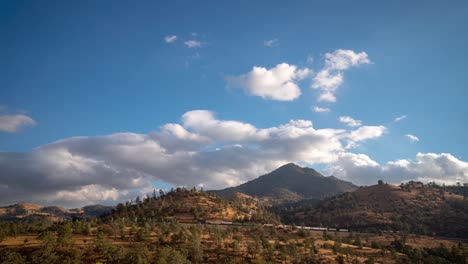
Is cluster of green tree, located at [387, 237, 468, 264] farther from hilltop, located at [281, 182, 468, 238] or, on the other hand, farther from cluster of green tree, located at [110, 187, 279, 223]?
cluster of green tree, located at [110, 187, 279, 223]

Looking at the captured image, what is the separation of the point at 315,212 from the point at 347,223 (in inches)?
1353

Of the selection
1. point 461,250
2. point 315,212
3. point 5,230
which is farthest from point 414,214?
point 5,230

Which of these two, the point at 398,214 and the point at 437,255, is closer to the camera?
the point at 437,255

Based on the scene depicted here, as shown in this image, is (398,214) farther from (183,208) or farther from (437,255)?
(183,208)

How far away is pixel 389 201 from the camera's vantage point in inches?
7254

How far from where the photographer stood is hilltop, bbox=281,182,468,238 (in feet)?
450

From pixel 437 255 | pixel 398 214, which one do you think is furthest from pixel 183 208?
pixel 398 214

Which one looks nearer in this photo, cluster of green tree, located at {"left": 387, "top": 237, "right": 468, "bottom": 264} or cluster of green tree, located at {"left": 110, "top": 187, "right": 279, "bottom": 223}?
cluster of green tree, located at {"left": 387, "top": 237, "right": 468, "bottom": 264}

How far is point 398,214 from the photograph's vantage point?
520 feet

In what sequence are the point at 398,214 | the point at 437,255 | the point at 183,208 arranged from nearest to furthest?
the point at 437,255 → the point at 183,208 → the point at 398,214

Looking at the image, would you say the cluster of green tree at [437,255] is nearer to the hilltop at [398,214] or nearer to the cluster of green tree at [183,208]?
the hilltop at [398,214]

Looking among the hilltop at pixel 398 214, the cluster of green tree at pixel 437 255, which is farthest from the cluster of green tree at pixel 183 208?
the cluster of green tree at pixel 437 255

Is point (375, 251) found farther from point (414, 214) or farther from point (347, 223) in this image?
point (414, 214)

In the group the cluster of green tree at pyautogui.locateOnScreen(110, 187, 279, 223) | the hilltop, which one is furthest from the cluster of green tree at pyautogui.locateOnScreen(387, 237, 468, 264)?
the cluster of green tree at pyautogui.locateOnScreen(110, 187, 279, 223)
